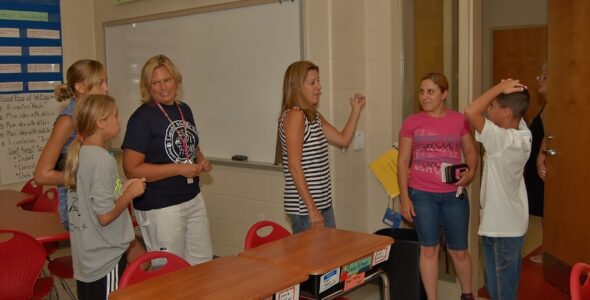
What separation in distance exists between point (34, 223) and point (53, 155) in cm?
53

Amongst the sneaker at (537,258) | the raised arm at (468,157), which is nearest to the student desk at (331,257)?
the raised arm at (468,157)

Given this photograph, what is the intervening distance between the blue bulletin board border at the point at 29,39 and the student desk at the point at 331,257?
3.16 metres

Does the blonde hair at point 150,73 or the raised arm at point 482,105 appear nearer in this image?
the raised arm at point 482,105

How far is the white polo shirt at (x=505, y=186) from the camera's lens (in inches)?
102

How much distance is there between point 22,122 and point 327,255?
3396 mm

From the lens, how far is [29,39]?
15.2ft

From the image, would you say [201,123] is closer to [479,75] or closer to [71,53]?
[71,53]

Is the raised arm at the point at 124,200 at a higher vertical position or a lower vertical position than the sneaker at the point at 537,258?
higher

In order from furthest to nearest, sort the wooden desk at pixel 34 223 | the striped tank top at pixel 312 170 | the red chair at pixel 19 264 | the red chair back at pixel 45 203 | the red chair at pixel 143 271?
1. the red chair back at pixel 45 203
2. the striped tank top at pixel 312 170
3. the wooden desk at pixel 34 223
4. the red chair at pixel 19 264
5. the red chair at pixel 143 271

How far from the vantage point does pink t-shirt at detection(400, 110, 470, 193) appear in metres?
3.12

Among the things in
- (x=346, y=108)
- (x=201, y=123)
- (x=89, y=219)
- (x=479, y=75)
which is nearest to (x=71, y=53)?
(x=201, y=123)

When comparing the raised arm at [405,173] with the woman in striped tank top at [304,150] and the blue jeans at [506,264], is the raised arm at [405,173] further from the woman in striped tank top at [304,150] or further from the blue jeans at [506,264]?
the blue jeans at [506,264]

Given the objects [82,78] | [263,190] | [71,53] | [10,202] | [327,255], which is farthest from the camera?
[71,53]

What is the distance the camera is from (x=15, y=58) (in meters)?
Result: 4.54
